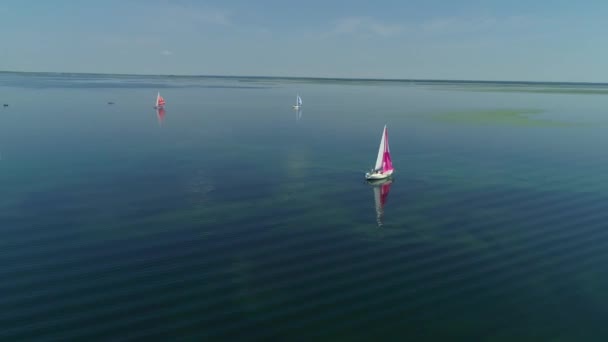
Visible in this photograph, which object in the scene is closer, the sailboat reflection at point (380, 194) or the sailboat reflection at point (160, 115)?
the sailboat reflection at point (380, 194)

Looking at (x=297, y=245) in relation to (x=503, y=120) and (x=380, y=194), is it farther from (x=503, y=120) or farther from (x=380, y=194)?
(x=503, y=120)

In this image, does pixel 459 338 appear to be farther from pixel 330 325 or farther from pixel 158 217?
pixel 158 217

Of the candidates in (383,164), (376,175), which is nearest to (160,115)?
(383,164)

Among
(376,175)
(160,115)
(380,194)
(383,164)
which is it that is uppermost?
(160,115)

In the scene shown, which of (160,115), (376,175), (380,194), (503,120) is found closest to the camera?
(380,194)

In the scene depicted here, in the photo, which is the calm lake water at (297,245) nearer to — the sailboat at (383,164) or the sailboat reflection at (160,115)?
the sailboat at (383,164)

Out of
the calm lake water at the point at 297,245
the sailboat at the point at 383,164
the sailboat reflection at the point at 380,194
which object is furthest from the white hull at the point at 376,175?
the calm lake water at the point at 297,245

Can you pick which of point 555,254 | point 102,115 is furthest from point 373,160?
point 102,115
